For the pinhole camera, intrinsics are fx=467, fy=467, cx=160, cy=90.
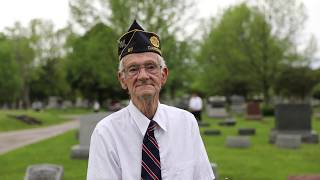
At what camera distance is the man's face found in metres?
2.44

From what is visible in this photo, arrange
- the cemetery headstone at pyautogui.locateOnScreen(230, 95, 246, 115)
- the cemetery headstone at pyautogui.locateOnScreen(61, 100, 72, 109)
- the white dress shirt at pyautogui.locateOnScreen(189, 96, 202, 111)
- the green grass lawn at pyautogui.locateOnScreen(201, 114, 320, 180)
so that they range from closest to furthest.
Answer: the green grass lawn at pyautogui.locateOnScreen(201, 114, 320, 180) < the white dress shirt at pyautogui.locateOnScreen(189, 96, 202, 111) < the cemetery headstone at pyautogui.locateOnScreen(230, 95, 246, 115) < the cemetery headstone at pyautogui.locateOnScreen(61, 100, 72, 109)

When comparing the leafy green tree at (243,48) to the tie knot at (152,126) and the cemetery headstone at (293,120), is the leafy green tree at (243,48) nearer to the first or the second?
the cemetery headstone at (293,120)

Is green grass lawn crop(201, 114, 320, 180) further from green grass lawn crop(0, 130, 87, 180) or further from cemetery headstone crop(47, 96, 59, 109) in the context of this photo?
cemetery headstone crop(47, 96, 59, 109)

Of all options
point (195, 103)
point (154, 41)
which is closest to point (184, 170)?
point (154, 41)

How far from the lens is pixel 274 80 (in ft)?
124

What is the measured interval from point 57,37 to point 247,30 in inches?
1124

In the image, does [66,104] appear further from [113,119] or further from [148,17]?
[113,119]

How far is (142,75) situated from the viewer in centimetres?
242

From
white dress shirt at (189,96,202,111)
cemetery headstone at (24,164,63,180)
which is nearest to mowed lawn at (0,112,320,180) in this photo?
cemetery headstone at (24,164,63,180)

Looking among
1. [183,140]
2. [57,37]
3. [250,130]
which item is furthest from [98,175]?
[57,37]

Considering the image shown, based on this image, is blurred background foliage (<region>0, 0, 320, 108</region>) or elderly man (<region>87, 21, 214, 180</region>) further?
blurred background foliage (<region>0, 0, 320, 108</region>)

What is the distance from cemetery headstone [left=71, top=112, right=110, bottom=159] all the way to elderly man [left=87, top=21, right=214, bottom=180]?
34.0ft

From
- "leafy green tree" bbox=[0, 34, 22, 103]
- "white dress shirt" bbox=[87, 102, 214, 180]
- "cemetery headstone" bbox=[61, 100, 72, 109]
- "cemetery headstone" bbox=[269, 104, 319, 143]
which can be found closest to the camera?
"white dress shirt" bbox=[87, 102, 214, 180]

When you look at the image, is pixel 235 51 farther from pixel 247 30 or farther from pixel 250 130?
pixel 250 130
